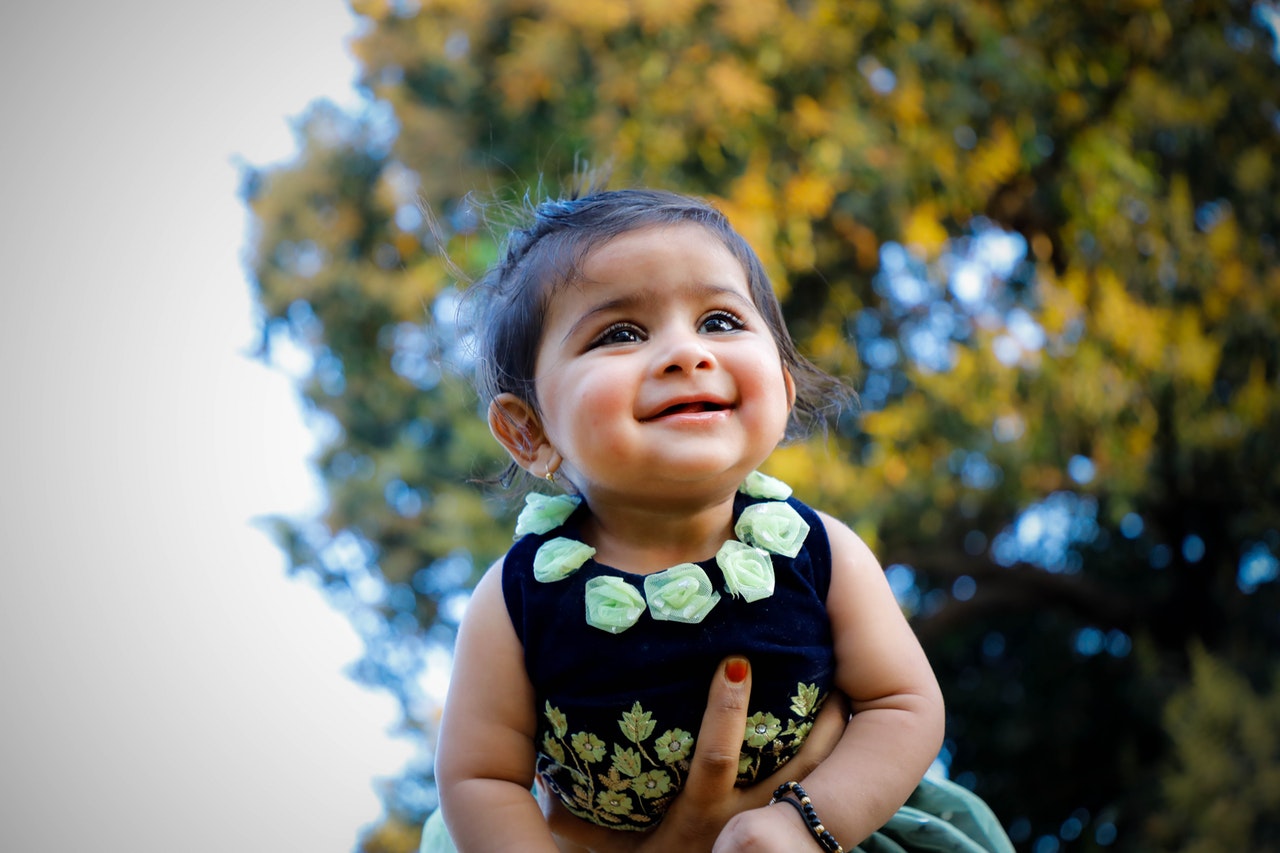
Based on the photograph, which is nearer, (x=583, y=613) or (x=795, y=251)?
(x=583, y=613)

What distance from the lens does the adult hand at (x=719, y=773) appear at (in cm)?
117

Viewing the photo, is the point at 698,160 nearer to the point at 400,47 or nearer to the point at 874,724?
the point at 400,47

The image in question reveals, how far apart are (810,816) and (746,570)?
0.86ft

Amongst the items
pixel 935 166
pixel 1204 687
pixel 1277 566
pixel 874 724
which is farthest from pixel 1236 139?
pixel 874 724

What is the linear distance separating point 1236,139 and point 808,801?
3.63 meters

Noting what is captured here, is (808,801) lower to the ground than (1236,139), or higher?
lower

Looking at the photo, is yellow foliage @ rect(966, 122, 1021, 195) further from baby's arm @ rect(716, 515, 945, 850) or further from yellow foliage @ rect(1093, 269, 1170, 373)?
baby's arm @ rect(716, 515, 945, 850)

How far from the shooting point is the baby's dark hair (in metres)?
1.30

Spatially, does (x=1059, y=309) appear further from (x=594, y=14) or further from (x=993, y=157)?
(x=594, y=14)

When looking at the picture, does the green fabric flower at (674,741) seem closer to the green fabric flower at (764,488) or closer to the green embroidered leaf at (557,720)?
the green embroidered leaf at (557,720)

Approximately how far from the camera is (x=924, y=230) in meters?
3.78

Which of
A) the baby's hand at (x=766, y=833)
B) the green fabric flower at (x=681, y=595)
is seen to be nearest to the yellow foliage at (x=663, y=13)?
the green fabric flower at (x=681, y=595)

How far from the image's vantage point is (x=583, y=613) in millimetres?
1231

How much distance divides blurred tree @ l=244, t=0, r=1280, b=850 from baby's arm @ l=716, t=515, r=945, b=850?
2185 mm
